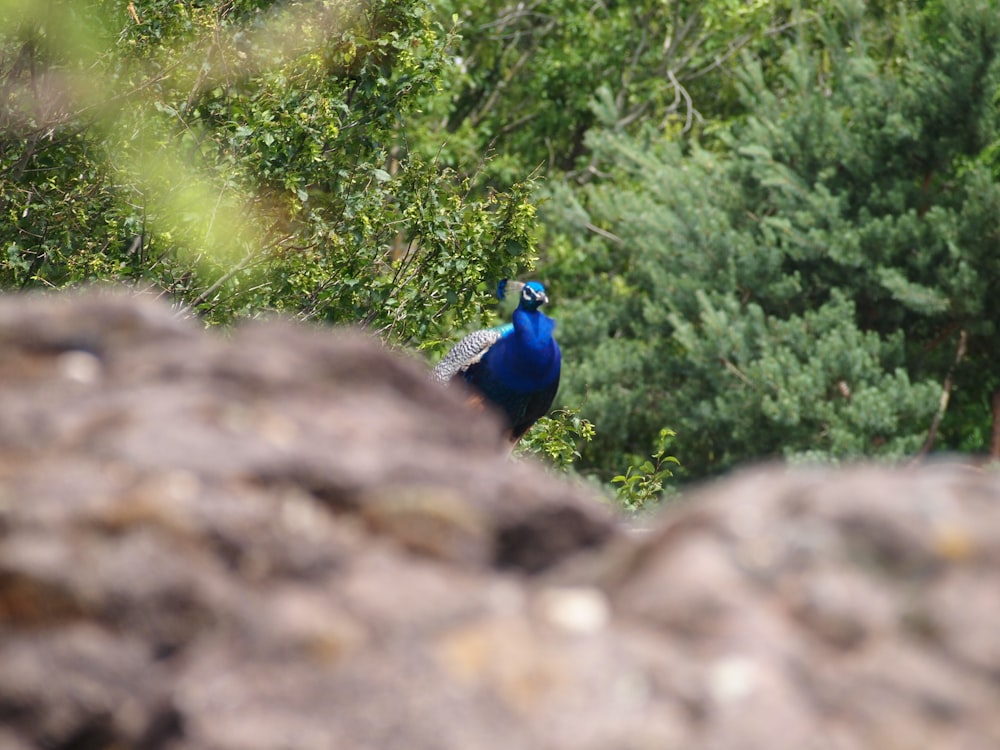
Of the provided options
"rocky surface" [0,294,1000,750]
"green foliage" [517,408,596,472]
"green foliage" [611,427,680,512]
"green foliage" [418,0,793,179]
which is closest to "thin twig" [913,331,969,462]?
"green foliage" [418,0,793,179]

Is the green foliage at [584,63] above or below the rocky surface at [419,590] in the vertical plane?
below

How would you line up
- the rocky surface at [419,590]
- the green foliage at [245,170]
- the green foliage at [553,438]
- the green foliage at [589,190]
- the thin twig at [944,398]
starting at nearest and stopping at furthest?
the rocky surface at [419,590] → the green foliage at [245,170] → the green foliage at [589,190] → the green foliage at [553,438] → the thin twig at [944,398]

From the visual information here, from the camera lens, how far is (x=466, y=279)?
6582mm

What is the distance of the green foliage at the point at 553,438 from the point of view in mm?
6578

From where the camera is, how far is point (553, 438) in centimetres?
664

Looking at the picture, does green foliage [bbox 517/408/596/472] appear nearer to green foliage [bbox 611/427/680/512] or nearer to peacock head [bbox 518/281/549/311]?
green foliage [bbox 611/427/680/512]

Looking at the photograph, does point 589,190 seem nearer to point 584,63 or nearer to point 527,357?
point 584,63

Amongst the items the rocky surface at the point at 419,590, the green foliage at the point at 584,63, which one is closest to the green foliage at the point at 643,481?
the rocky surface at the point at 419,590

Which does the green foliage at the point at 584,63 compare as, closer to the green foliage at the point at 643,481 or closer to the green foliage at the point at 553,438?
the green foliage at the point at 553,438

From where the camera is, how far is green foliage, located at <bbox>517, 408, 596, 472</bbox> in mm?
6578

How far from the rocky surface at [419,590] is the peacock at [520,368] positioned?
15.0ft

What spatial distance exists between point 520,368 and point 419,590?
4.80m

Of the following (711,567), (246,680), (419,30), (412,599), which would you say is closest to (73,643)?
(246,680)

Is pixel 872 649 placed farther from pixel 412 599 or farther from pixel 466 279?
pixel 466 279
